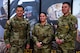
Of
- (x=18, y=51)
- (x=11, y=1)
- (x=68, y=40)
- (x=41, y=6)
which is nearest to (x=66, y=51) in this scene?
(x=68, y=40)

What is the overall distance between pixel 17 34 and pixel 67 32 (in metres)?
1.22

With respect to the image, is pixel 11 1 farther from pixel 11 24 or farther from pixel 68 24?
pixel 68 24

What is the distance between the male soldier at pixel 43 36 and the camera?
255 inches

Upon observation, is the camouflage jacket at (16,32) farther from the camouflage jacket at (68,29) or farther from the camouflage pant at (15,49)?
the camouflage jacket at (68,29)

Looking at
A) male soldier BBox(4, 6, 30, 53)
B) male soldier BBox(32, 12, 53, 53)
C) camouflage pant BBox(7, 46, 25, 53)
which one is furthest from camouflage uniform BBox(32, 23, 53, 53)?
camouflage pant BBox(7, 46, 25, 53)

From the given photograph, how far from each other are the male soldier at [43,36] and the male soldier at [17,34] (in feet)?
0.73

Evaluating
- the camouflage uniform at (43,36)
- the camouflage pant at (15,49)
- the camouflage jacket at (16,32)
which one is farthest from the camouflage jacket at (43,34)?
the camouflage pant at (15,49)

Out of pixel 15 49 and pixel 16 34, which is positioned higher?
pixel 16 34

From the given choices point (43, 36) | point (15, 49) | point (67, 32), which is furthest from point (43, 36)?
point (15, 49)

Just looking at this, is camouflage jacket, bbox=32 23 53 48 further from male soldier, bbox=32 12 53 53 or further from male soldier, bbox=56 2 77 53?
male soldier, bbox=56 2 77 53

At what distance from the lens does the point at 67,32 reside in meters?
6.20

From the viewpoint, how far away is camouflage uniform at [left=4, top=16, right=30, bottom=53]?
6496 millimetres

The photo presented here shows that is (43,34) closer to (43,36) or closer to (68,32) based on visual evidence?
(43,36)

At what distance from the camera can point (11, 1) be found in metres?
7.45
